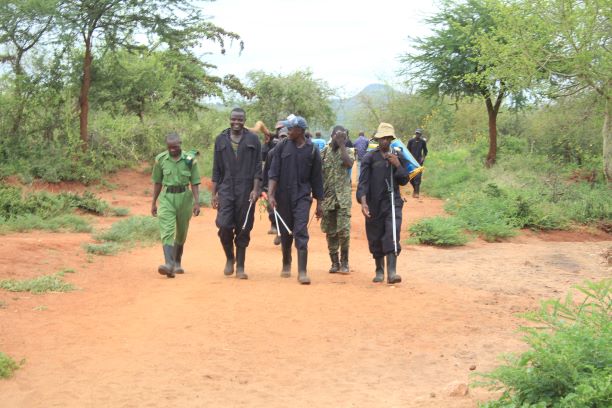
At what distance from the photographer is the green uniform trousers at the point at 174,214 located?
30.9ft

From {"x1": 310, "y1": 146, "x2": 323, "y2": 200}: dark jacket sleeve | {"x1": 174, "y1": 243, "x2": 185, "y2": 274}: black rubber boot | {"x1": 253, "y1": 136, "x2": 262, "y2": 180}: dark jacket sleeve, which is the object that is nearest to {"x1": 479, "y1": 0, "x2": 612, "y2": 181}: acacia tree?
{"x1": 310, "y1": 146, "x2": 323, "y2": 200}: dark jacket sleeve

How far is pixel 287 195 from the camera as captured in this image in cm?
923

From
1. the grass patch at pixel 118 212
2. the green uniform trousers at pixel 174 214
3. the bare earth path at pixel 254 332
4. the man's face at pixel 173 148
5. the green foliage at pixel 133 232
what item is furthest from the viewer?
the grass patch at pixel 118 212

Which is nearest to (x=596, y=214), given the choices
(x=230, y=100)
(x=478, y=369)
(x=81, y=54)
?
(x=478, y=369)

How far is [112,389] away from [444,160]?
23.8 metres

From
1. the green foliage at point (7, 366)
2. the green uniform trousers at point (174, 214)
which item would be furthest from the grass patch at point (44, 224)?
the green foliage at point (7, 366)

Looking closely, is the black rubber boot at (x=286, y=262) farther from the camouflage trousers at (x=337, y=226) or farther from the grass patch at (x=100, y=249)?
the grass patch at (x=100, y=249)

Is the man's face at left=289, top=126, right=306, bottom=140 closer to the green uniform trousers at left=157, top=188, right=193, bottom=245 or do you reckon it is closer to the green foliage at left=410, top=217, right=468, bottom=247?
A: the green uniform trousers at left=157, top=188, right=193, bottom=245

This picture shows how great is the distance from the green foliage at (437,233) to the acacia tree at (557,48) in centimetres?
438

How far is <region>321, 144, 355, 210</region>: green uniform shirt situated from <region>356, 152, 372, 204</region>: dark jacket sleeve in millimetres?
579

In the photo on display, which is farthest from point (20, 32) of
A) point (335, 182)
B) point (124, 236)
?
point (335, 182)

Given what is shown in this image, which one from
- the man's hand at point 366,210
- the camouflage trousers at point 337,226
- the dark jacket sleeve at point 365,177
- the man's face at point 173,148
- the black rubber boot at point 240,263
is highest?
the man's face at point 173,148

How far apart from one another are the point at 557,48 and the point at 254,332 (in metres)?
12.4

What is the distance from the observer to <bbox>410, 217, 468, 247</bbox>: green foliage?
1398cm
